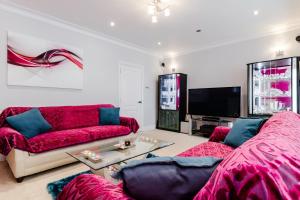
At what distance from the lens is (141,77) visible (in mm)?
5223

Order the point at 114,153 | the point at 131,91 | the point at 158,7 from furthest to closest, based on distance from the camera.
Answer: the point at 131,91 < the point at 158,7 < the point at 114,153

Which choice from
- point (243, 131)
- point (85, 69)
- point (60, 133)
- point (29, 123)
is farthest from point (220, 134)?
point (85, 69)

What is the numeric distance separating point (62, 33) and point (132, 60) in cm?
196

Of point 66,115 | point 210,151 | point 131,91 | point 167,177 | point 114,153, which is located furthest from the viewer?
point 131,91

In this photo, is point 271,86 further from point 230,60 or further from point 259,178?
point 259,178

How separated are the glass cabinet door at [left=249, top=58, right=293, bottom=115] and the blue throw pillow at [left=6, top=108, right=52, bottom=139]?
412 centimetres

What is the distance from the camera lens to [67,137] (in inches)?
102

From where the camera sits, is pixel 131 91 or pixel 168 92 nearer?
pixel 131 91

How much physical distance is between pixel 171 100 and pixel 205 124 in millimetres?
1251

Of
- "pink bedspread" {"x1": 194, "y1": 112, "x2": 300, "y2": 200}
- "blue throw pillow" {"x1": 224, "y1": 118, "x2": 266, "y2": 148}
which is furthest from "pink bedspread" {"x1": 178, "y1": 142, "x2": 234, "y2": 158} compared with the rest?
"pink bedspread" {"x1": 194, "y1": 112, "x2": 300, "y2": 200}

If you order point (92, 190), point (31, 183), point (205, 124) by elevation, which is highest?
point (92, 190)

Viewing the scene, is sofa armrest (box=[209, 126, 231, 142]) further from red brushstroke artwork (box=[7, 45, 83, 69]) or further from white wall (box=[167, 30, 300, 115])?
red brushstroke artwork (box=[7, 45, 83, 69])

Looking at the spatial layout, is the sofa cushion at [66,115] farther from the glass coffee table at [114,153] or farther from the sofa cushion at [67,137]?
the glass coffee table at [114,153]

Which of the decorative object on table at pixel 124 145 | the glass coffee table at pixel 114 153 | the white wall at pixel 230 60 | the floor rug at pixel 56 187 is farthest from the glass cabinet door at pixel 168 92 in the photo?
the floor rug at pixel 56 187
